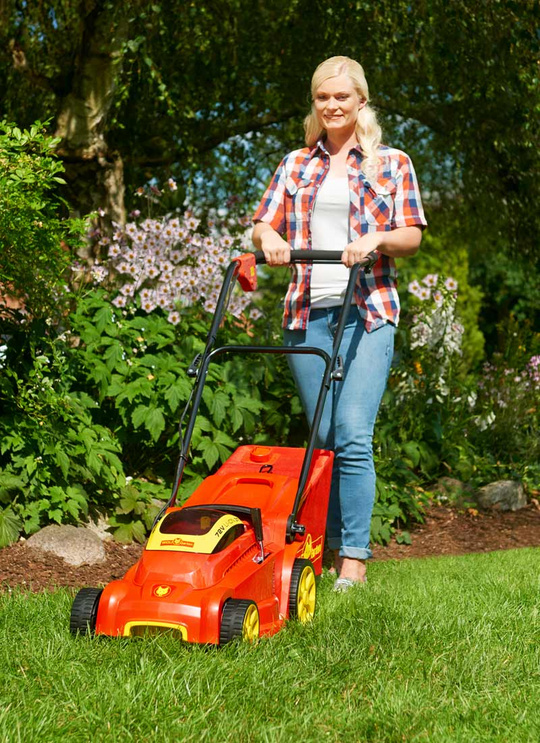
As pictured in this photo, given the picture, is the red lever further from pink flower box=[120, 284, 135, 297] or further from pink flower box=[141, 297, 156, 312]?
pink flower box=[120, 284, 135, 297]

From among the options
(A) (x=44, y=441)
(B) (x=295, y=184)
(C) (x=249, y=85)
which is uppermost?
(C) (x=249, y=85)

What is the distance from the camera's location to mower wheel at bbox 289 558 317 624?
300 centimetres

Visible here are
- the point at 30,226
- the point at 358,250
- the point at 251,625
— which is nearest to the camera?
the point at 251,625

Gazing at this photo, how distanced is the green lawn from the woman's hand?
125cm

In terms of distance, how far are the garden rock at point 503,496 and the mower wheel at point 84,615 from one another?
4.22 meters

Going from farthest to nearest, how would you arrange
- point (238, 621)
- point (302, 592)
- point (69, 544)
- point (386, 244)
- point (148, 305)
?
point (148, 305), point (69, 544), point (386, 244), point (302, 592), point (238, 621)

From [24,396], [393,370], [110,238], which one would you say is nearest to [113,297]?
[110,238]

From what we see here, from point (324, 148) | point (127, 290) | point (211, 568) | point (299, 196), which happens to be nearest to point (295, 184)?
→ point (299, 196)

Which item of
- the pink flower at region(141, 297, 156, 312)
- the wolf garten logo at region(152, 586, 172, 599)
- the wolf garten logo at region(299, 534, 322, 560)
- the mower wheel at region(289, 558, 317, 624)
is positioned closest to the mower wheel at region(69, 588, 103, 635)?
the wolf garten logo at region(152, 586, 172, 599)

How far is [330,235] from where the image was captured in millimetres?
3732

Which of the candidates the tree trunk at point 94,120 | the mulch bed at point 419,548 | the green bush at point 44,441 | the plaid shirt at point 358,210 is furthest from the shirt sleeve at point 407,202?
the tree trunk at point 94,120

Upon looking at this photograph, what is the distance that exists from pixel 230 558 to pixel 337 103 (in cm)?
190

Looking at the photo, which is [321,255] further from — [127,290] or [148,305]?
[127,290]

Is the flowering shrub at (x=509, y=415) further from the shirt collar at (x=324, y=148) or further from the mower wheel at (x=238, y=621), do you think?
the mower wheel at (x=238, y=621)
